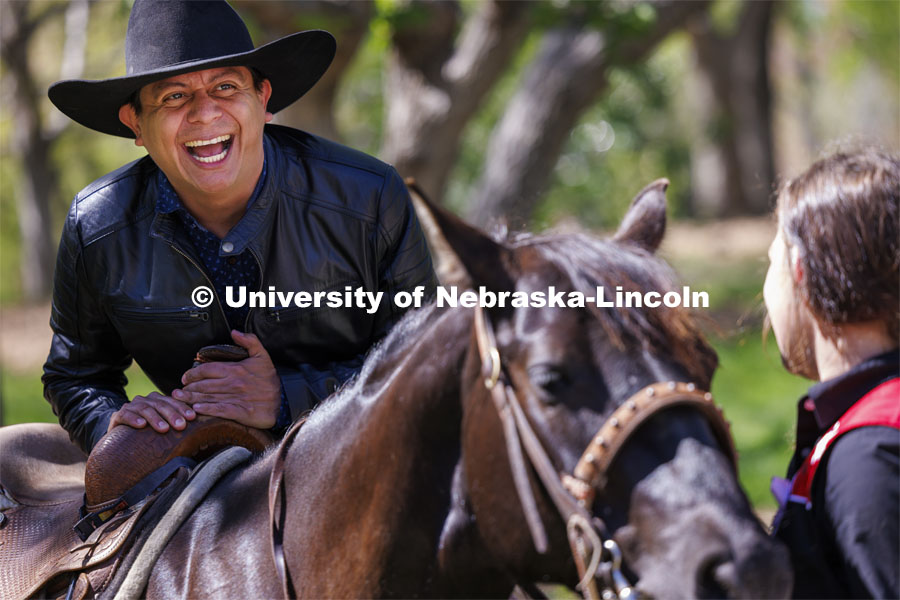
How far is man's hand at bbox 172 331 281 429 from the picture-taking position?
2.69 meters

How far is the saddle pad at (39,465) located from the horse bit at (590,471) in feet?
5.35

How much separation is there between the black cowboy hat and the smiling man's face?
2.5 inches

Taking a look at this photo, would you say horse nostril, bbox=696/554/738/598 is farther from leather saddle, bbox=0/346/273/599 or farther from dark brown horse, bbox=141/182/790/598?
leather saddle, bbox=0/346/273/599

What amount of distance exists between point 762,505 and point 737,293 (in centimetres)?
666

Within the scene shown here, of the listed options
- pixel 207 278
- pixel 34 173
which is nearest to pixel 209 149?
pixel 207 278

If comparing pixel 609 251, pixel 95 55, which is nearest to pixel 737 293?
pixel 609 251

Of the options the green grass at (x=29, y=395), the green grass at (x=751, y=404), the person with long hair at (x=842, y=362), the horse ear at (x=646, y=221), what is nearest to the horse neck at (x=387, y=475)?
the horse ear at (x=646, y=221)

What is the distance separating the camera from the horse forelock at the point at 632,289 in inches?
73.7

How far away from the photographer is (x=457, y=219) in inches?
76.9

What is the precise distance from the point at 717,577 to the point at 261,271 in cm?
164

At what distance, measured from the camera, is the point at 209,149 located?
9.47 ft

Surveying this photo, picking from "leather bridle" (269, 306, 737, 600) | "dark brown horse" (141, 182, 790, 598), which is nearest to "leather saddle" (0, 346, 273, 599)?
"dark brown horse" (141, 182, 790, 598)

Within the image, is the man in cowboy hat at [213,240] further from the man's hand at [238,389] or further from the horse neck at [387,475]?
the horse neck at [387,475]

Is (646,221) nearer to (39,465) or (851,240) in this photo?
(851,240)
